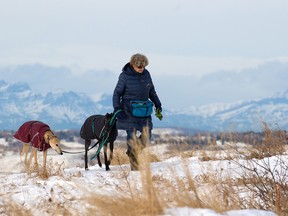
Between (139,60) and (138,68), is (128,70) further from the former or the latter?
(139,60)

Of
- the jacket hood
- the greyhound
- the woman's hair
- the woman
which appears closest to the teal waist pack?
the woman

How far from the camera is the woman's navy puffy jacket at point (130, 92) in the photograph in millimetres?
10195

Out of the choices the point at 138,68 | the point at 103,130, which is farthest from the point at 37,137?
the point at 138,68

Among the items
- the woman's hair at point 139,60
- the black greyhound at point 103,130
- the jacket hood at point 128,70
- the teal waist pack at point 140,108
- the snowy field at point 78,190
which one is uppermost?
the woman's hair at point 139,60

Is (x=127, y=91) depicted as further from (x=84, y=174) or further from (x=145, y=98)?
(x=84, y=174)

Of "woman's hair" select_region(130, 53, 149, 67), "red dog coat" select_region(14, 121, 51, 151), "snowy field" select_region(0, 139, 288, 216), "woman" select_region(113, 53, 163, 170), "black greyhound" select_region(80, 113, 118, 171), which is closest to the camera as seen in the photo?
"snowy field" select_region(0, 139, 288, 216)

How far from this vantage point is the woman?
10.2 meters

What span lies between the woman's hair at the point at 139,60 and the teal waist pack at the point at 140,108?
0.65m

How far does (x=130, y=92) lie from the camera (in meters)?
10.2

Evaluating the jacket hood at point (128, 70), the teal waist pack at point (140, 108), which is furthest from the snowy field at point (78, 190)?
the jacket hood at point (128, 70)

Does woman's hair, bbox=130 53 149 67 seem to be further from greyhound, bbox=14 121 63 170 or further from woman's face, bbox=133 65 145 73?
greyhound, bbox=14 121 63 170

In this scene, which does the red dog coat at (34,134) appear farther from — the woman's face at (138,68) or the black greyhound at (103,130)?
the woman's face at (138,68)

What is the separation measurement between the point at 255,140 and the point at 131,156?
6.91 ft

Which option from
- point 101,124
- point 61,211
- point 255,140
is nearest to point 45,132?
point 101,124
